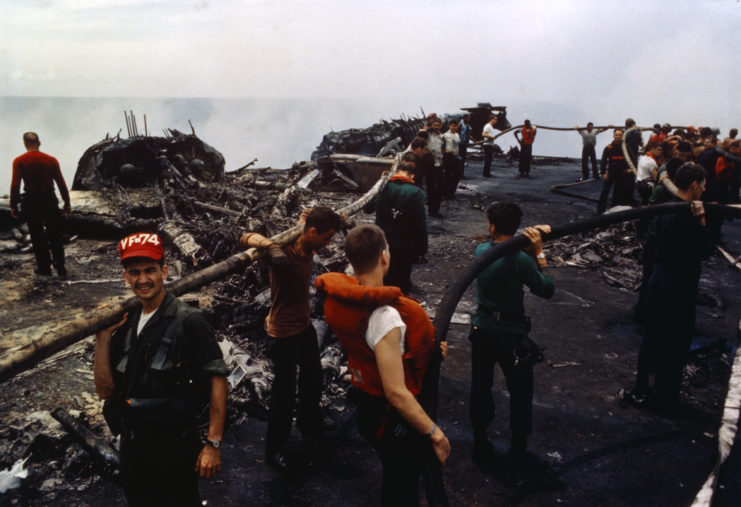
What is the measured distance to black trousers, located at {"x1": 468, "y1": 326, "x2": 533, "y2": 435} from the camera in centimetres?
369

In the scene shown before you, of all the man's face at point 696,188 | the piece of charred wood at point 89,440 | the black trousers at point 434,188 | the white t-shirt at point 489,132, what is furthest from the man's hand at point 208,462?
the white t-shirt at point 489,132

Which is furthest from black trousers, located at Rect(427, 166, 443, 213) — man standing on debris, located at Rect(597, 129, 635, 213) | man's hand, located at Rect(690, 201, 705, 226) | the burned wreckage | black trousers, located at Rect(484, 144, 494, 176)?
man's hand, located at Rect(690, 201, 705, 226)

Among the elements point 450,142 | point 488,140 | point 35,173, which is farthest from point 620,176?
point 35,173

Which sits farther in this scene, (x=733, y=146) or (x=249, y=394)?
(x=733, y=146)

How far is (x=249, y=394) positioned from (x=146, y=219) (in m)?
7.76

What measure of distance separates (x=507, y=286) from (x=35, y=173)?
7943 mm

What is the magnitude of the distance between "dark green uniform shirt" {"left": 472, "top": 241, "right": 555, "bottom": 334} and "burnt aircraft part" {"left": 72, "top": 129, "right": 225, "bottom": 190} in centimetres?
1239

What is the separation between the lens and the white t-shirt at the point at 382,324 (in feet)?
7.36

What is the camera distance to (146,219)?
36.8 ft

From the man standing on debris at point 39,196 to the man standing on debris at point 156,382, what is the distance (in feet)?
22.1

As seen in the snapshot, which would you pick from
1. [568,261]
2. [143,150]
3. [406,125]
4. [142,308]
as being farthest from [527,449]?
[406,125]

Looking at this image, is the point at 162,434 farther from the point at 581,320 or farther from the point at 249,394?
the point at 581,320

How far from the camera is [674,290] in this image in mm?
4523

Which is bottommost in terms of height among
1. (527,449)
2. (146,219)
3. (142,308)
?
(527,449)
